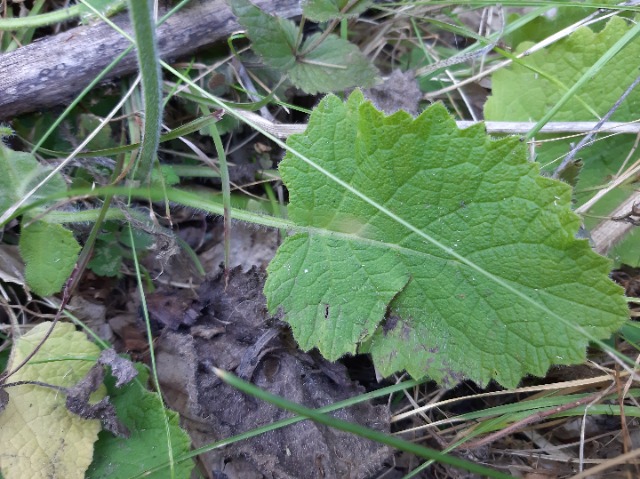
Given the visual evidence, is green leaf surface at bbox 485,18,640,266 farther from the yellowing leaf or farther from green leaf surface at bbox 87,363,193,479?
the yellowing leaf

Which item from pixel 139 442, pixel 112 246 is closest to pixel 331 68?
pixel 112 246

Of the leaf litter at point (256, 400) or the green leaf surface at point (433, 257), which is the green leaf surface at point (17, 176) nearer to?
the leaf litter at point (256, 400)

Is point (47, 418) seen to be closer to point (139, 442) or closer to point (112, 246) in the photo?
point (139, 442)

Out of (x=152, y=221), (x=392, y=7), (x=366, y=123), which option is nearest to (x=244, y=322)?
(x=152, y=221)

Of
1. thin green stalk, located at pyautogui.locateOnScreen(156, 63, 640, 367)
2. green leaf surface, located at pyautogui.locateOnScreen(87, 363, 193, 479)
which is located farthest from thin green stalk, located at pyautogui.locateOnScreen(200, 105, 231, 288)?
green leaf surface, located at pyautogui.locateOnScreen(87, 363, 193, 479)

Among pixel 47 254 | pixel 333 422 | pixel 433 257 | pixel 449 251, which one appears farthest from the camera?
pixel 47 254

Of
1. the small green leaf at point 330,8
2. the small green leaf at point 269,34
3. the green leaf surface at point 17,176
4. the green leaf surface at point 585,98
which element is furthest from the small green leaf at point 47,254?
the green leaf surface at point 585,98
